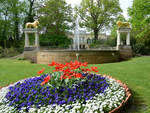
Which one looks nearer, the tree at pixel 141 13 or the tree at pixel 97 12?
the tree at pixel 141 13

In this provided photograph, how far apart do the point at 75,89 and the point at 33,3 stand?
3040 centimetres

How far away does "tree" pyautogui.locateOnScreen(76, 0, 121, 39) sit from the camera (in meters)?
28.2

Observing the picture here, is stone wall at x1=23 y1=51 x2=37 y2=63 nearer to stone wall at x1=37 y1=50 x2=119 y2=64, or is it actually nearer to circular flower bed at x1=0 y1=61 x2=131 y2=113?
stone wall at x1=37 y1=50 x2=119 y2=64

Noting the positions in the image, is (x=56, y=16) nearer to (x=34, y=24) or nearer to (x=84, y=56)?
(x=34, y=24)

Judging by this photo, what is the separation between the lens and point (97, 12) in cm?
2819

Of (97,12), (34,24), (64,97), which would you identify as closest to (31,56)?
(34,24)

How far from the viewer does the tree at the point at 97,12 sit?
2822 centimetres

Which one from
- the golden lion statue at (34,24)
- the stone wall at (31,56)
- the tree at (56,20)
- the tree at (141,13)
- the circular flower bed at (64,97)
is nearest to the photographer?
the circular flower bed at (64,97)

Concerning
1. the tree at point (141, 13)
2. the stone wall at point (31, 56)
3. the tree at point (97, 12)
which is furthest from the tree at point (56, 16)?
the tree at point (141, 13)

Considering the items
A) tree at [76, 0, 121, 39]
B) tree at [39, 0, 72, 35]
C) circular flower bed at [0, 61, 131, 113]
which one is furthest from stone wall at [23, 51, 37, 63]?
tree at [76, 0, 121, 39]

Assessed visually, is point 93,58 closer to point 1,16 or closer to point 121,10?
point 121,10

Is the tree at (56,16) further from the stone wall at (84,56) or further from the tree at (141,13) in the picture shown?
the stone wall at (84,56)

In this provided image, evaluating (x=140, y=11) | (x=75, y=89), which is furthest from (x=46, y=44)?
(x=75, y=89)

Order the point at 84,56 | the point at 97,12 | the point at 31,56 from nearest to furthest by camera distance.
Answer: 1. the point at 84,56
2. the point at 31,56
3. the point at 97,12
